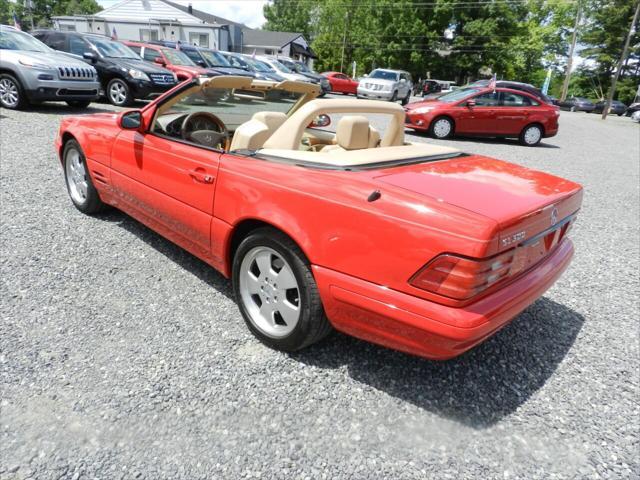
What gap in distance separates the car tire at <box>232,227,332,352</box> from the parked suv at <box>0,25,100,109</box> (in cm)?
837

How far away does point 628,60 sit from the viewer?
5003 cm

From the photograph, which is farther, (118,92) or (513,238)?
(118,92)

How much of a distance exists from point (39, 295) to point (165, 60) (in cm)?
1173

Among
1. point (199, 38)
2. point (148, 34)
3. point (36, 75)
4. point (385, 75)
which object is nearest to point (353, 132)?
point (36, 75)

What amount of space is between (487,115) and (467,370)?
10691 mm

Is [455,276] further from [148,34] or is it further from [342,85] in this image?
[148,34]

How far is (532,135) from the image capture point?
12219mm

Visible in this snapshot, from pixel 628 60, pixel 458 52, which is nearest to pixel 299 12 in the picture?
pixel 458 52

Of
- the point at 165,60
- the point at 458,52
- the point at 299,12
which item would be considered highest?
the point at 299,12

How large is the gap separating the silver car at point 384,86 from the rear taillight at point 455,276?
20.9 meters

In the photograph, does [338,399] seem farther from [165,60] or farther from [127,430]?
[165,60]

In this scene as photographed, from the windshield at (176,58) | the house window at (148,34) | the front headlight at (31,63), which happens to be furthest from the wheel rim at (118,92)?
the house window at (148,34)

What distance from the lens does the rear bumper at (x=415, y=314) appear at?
1849mm

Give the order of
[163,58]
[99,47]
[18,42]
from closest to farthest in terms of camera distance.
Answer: [18,42] → [99,47] → [163,58]
